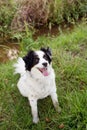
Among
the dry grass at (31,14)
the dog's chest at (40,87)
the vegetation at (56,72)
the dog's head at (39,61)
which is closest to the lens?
the dog's head at (39,61)

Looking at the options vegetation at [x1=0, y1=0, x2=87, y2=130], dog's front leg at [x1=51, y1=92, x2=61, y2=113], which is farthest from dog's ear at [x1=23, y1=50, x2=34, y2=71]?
vegetation at [x1=0, y1=0, x2=87, y2=130]

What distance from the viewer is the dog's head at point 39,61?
286 centimetres

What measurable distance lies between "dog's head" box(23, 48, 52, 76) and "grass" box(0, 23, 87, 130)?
56 cm

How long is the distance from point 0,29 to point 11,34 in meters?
0.24

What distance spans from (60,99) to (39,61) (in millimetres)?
822

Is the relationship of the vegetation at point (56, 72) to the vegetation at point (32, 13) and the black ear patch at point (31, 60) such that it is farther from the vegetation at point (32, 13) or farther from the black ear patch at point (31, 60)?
the black ear patch at point (31, 60)

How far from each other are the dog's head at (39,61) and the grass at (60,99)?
0.56 meters

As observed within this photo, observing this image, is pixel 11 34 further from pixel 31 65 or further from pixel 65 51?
pixel 31 65

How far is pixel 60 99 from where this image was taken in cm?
350

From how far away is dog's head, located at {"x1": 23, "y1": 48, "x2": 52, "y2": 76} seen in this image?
112 inches

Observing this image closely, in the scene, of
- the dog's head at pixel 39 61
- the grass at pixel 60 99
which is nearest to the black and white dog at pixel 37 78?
the dog's head at pixel 39 61

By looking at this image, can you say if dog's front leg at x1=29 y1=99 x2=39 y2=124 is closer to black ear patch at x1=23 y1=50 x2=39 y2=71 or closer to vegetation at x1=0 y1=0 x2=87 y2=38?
black ear patch at x1=23 y1=50 x2=39 y2=71

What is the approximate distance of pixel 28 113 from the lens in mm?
3395

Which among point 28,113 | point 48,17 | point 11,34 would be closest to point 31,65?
point 28,113
